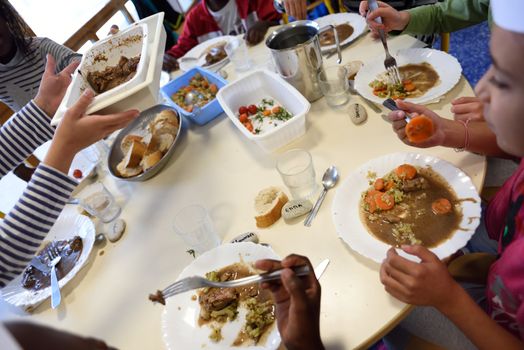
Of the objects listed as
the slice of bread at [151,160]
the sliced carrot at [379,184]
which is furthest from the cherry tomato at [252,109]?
the sliced carrot at [379,184]

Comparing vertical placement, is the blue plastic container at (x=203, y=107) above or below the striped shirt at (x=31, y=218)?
below

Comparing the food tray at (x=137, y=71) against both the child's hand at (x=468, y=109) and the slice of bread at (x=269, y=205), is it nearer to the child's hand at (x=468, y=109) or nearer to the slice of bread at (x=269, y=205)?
the slice of bread at (x=269, y=205)

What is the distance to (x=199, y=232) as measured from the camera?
1073mm

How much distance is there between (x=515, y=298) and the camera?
0.76 metres

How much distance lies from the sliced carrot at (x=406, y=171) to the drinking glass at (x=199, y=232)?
23.1 inches

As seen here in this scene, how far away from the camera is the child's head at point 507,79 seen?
542mm

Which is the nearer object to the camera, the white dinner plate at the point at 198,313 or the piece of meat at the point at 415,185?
the white dinner plate at the point at 198,313

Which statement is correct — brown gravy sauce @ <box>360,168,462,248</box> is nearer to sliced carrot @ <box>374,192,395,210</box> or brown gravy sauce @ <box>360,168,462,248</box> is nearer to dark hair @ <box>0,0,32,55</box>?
sliced carrot @ <box>374,192,395,210</box>

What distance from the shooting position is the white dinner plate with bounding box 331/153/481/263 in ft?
2.80

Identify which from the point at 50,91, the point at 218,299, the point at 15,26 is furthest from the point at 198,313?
the point at 15,26

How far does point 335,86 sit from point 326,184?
0.47 metres

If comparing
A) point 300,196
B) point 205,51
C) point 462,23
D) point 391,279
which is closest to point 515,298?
point 391,279

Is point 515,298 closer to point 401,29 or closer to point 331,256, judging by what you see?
point 331,256

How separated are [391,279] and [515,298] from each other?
0.87 feet
